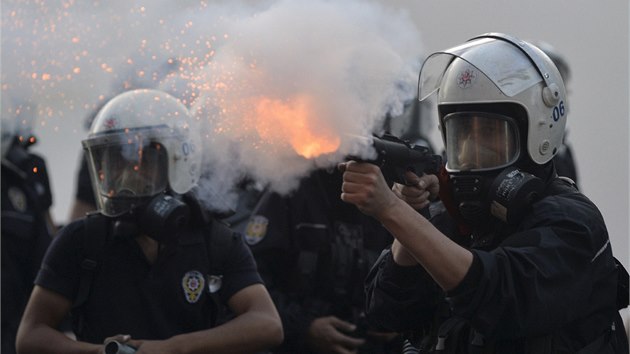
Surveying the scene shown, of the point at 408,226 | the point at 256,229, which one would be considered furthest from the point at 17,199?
the point at 408,226

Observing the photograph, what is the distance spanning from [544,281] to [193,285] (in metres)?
1.84

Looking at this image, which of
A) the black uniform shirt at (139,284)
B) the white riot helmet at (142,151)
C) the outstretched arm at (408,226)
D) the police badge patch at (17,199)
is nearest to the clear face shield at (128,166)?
the white riot helmet at (142,151)

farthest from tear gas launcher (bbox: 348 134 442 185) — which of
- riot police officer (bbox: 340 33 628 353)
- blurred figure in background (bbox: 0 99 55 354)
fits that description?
blurred figure in background (bbox: 0 99 55 354)

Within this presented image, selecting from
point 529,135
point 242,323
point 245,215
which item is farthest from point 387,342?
point 529,135

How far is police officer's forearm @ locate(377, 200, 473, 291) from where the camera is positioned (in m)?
3.52

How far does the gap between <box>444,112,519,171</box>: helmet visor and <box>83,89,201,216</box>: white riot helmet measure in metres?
1.50

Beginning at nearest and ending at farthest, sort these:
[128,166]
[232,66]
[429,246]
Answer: [429,246] < [232,66] < [128,166]

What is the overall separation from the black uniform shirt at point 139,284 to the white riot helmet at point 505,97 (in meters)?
1.37

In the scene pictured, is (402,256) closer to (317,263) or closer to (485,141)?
(485,141)

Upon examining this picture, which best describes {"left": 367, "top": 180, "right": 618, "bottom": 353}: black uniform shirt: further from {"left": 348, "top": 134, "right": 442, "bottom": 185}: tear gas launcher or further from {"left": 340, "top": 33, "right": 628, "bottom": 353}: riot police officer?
{"left": 348, "top": 134, "right": 442, "bottom": 185}: tear gas launcher

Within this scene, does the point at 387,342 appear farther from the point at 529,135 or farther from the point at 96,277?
the point at 529,135

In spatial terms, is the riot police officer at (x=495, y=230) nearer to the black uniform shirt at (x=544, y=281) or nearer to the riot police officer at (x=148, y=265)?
the black uniform shirt at (x=544, y=281)

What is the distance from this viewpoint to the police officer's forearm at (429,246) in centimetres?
352

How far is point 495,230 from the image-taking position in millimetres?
4012
